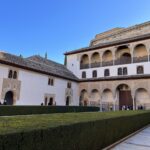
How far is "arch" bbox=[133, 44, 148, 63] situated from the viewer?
2812 centimetres

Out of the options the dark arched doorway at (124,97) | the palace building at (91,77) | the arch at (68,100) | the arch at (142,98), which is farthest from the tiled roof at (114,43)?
the arch at (68,100)

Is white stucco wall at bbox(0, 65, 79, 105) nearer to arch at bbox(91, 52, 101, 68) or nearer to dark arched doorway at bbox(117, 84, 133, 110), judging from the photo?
arch at bbox(91, 52, 101, 68)

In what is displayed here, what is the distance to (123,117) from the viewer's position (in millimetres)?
9297

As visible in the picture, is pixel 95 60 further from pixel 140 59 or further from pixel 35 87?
pixel 35 87

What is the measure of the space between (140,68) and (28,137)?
26794 mm

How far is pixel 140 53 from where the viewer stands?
A: 2956 centimetres

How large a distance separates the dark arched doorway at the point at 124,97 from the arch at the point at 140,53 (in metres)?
4.72

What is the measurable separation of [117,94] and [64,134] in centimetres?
2664

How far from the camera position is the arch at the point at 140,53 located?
2812 cm

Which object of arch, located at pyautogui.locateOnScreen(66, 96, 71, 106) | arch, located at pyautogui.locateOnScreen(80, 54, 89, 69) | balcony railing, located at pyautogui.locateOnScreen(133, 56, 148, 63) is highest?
arch, located at pyautogui.locateOnScreen(80, 54, 89, 69)

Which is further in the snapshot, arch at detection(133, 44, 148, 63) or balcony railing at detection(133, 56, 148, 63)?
arch at detection(133, 44, 148, 63)

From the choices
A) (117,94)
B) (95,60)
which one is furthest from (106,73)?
(95,60)

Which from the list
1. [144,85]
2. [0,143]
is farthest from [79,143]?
[144,85]

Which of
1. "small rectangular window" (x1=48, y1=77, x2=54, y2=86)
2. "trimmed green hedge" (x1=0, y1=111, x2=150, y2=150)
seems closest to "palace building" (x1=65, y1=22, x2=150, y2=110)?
"small rectangular window" (x1=48, y1=77, x2=54, y2=86)
